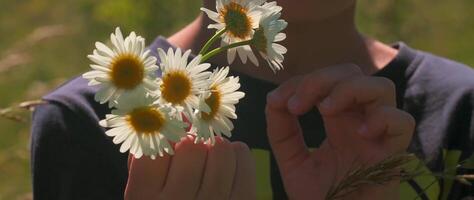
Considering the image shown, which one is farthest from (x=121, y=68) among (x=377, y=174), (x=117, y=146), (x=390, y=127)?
(x=117, y=146)

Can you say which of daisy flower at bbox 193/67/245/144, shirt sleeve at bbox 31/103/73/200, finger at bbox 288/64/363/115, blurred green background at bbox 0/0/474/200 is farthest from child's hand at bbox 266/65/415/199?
blurred green background at bbox 0/0/474/200

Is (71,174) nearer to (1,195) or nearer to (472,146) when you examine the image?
(472,146)

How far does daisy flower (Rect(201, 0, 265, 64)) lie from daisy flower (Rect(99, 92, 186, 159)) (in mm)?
116

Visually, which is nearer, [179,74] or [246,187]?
[179,74]

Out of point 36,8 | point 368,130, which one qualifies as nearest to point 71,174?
point 368,130

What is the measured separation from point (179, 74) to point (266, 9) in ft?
0.38

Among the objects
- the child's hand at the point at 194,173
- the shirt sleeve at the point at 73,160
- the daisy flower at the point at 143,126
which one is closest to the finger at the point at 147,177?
the child's hand at the point at 194,173

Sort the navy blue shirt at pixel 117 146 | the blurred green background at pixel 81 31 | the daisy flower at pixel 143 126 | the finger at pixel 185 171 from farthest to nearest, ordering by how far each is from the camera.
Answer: the blurred green background at pixel 81 31 → the navy blue shirt at pixel 117 146 → the finger at pixel 185 171 → the daisy flower at pixel 143 126

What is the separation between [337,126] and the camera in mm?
1333

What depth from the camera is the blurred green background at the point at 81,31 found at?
2766 mm

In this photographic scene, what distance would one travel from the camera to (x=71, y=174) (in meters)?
1.74

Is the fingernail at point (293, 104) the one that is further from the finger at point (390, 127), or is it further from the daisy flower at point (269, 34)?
the daisy flower at point (269, 34)

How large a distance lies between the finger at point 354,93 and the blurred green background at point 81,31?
38.6 inches

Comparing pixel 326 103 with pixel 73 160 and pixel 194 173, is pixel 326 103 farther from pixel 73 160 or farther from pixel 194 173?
pixel 73 160
